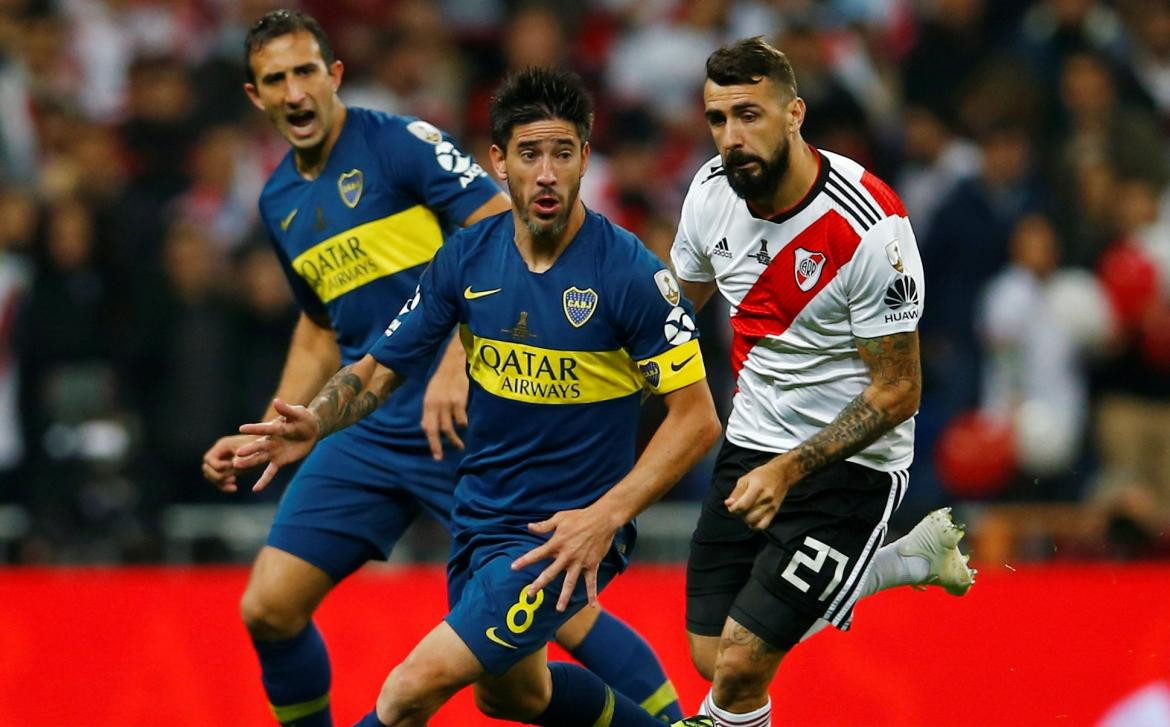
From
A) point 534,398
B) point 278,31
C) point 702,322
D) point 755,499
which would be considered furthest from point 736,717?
point 702,322

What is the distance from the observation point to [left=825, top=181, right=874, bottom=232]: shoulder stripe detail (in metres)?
5.89

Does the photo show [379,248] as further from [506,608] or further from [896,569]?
[896,569]

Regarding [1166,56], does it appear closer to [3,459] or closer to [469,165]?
[469,165]

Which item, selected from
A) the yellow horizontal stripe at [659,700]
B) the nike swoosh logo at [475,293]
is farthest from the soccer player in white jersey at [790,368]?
the nike swoosh logo at [475,293]

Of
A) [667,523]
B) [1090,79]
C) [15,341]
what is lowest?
[667,523]

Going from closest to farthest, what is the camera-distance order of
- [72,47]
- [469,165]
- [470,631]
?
[470,631], [469,165], [72,47]

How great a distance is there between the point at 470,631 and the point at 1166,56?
7771 millimetres

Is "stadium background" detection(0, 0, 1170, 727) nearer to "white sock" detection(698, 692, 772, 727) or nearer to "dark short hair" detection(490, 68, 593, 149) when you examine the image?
"white sock" detection(698, 692, 772, 727)

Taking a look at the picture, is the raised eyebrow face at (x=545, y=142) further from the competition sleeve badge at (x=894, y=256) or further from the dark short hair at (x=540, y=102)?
the competition sleeve badge at (x=894, y=256)

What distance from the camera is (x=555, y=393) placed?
19.0 feet

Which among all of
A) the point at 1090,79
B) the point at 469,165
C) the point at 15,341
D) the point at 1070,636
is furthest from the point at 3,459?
the point at 1090,79

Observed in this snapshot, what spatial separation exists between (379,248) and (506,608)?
1645 millimetres

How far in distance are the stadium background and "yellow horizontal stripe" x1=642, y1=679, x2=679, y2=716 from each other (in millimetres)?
1863

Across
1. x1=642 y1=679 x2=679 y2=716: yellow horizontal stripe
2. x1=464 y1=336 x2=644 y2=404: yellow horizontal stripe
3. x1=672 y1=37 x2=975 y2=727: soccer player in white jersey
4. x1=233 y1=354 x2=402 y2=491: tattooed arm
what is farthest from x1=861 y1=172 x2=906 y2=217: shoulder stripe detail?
x1=642 y1=679 x2=679 y2=716: yellow horizontal stripe
